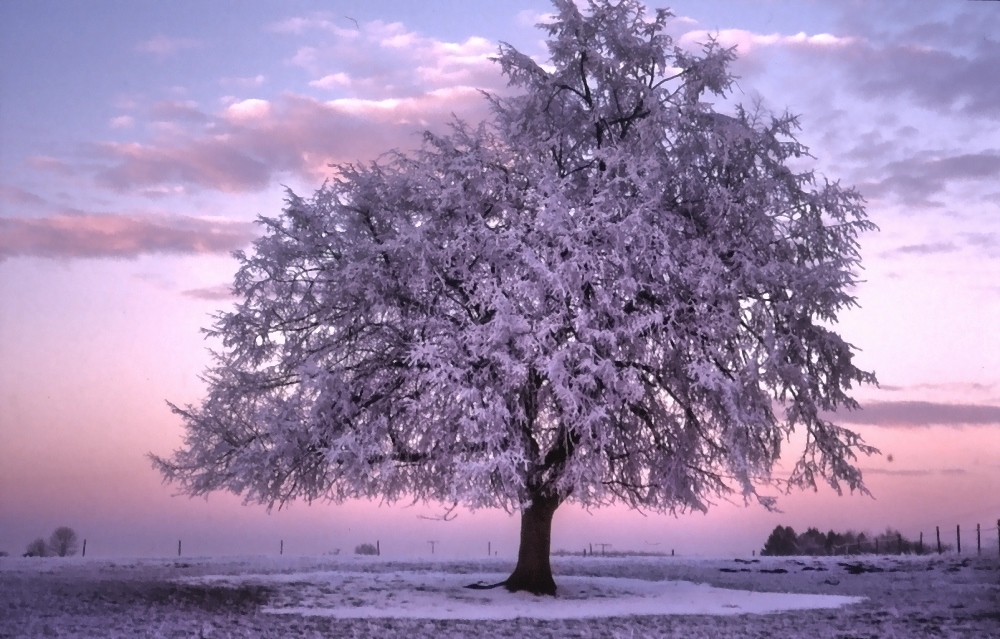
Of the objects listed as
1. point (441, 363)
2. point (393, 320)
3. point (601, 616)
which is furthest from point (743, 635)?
point (393, 320)

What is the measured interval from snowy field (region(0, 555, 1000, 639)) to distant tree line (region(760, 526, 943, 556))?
14.9 m

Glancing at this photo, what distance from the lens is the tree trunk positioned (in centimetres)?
2088

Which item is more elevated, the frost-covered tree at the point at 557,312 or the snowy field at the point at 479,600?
the frost-covered tree at the point at 557,312

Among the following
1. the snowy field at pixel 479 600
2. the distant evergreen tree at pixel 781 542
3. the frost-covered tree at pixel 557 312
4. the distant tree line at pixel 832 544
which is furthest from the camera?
the distant evergreen tree at pixel 781 542

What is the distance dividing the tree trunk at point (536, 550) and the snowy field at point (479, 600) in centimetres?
40

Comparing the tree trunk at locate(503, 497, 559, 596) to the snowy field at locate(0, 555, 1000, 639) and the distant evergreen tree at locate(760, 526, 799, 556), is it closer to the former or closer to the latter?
the snowy field at locate(0, 555, 1000, 639)

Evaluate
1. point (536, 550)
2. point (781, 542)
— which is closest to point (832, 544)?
point (781, 542)

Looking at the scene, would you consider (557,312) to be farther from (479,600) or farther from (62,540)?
(62,540)

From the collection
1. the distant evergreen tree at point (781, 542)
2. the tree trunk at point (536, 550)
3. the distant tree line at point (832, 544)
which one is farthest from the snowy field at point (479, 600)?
the distant evergreen tree at point (781, 542)

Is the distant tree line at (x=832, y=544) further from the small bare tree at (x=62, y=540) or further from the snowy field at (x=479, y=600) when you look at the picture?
the small bare tree at (x=62, y=540)

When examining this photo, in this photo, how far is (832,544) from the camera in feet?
177

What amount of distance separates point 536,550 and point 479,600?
1.96 meters

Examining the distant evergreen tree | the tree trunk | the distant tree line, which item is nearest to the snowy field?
the tree trunk

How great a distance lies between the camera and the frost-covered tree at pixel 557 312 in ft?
60.9
